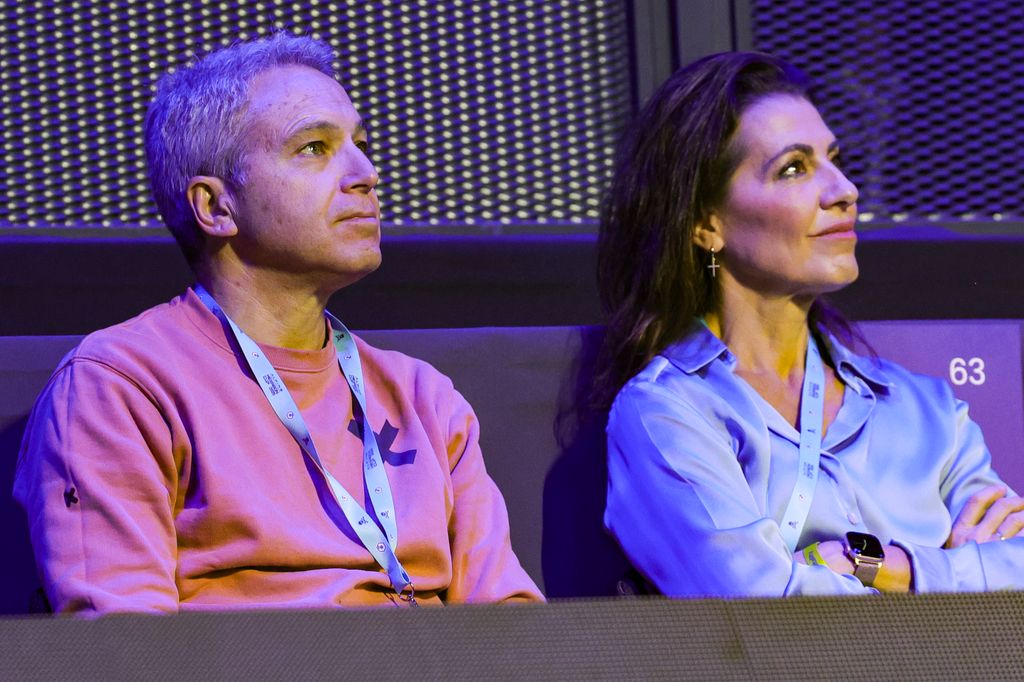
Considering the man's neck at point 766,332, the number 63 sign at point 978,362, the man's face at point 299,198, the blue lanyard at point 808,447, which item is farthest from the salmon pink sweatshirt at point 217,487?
the number 63 sign at point 978,362

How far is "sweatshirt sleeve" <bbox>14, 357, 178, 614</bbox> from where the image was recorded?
139 cm

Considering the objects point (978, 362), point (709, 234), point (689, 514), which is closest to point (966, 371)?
point (978, 362)

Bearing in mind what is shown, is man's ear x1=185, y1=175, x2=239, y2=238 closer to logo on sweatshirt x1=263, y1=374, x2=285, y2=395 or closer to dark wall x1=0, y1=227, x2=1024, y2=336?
logo on sweatshirt x1=263, y1=374, x2=285, y2=395

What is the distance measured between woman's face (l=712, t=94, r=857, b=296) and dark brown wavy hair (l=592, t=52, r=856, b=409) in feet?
0.09

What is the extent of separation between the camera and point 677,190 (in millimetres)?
1946

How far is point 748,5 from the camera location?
2.28 meters

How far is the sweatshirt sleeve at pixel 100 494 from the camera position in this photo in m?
1.39

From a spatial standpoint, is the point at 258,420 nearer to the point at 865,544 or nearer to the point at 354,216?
the point at 354,216

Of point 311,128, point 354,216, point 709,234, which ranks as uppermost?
point 311,128

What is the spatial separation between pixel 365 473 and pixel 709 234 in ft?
2.11

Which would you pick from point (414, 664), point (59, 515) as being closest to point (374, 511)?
point (59, 515)

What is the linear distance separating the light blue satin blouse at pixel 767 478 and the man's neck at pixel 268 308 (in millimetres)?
439

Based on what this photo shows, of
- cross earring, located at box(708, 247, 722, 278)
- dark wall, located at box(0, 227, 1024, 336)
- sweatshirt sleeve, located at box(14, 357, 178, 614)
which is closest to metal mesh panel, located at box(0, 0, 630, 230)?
dark wall, located at box(0, 227, 1024, 336)

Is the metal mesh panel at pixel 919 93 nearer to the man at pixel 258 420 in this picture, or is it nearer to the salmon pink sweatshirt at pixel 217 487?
the man at pixel 258 420
